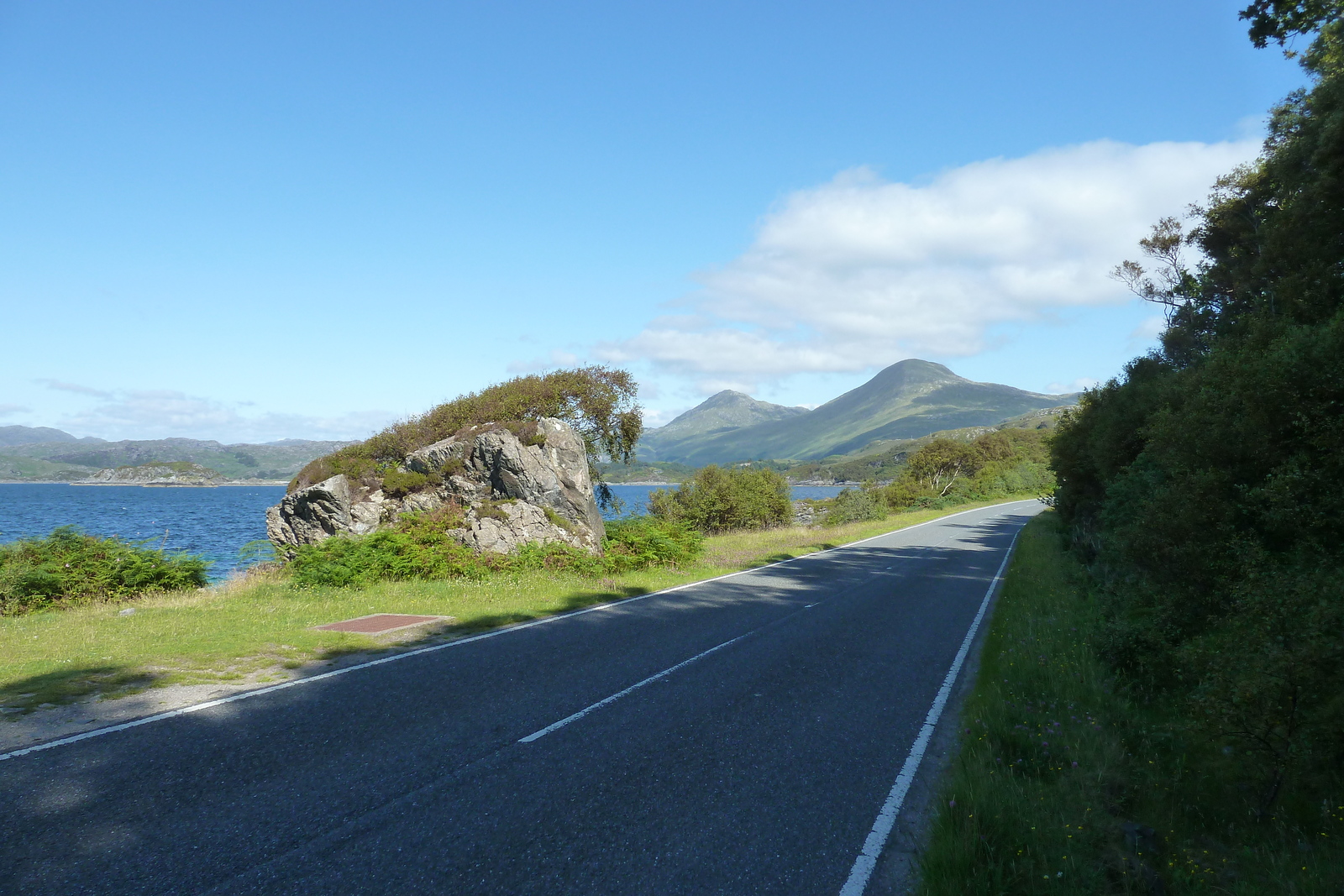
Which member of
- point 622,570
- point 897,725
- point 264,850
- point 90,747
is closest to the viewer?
point 264,850

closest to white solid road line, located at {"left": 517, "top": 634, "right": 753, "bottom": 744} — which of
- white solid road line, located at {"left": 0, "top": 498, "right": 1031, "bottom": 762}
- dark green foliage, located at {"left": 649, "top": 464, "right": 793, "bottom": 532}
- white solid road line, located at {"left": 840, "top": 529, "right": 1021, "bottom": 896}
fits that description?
white solid road line, located at {"left": 840, "top": 529, "right": 1021, "bottom": 896}

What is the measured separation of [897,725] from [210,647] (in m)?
8.98

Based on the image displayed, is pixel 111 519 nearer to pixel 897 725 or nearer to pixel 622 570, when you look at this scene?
pixel 622 570

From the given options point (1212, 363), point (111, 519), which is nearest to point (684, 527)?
point (1212, 363)

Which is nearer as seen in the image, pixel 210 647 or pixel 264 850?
pixel 264 850

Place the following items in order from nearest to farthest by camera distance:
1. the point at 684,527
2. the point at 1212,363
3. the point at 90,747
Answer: the point at 90,747, the point at 1212,363, the point at 684,527

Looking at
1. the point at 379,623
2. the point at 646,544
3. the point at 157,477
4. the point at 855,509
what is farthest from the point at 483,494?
the point at 157,477

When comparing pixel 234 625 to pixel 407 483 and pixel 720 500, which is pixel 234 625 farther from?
pixel 720 500

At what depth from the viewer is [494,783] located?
5574 millimetres

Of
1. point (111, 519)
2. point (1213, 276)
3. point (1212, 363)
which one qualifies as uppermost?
point (1213, 276)

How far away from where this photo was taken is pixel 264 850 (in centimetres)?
444

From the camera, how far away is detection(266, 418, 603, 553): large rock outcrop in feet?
66.5

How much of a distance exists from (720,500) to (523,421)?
19334 millimetres

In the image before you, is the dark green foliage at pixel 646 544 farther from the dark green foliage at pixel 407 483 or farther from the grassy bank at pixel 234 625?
the dark green foliage at pixel 407 483
